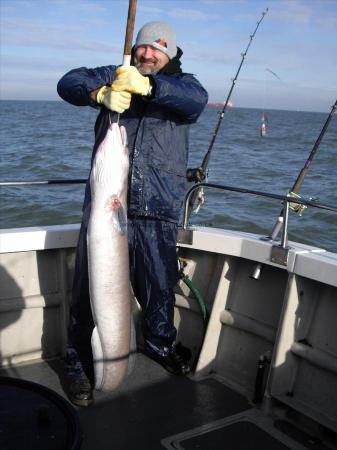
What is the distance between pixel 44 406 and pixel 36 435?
13 cm

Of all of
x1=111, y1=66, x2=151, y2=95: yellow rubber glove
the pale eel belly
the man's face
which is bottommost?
the pale eel belly

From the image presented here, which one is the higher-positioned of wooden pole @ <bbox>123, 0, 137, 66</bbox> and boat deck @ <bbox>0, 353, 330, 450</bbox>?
wooden pole @ <bbox>123, 0, 137, 66</bbox>

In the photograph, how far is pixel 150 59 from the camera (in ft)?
11.2

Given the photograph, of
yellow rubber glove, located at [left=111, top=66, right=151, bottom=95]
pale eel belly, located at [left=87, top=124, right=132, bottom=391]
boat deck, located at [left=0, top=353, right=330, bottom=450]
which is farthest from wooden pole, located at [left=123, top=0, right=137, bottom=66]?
boat deck, located at [left=0, top=353, right=330, bottom=450]

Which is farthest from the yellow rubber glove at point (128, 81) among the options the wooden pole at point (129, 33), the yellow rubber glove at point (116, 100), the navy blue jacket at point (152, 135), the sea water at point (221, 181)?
the sea water at point (221, 181)

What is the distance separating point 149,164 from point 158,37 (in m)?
0.81

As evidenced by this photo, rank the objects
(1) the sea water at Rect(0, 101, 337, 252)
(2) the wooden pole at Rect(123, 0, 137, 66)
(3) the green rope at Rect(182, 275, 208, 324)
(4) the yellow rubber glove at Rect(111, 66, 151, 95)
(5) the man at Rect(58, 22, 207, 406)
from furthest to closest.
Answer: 1. (1) the sea water at Rect(0, 101, 337, 252)
2. (3) the green rope at Rect(182, 275, 208, 324)
3. (5) the man at Rect(58, 22, 207, 406)
4. (2) the wooden pole at Rect(123, 0, 137, 66)
5. (4) the yellow rubber glove at Rect(111, 66, 151, 95)

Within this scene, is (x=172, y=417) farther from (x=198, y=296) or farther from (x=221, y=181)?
(x=221, y=181)

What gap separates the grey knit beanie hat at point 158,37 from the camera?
11.1ft

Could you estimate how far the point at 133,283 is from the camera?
371cm

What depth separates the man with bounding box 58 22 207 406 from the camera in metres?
3.19

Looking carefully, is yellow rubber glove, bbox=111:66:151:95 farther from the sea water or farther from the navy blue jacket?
the sea water

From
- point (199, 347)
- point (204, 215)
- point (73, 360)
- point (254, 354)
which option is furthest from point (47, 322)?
point (204, 215)

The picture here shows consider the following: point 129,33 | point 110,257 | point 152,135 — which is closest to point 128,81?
point 129,33
